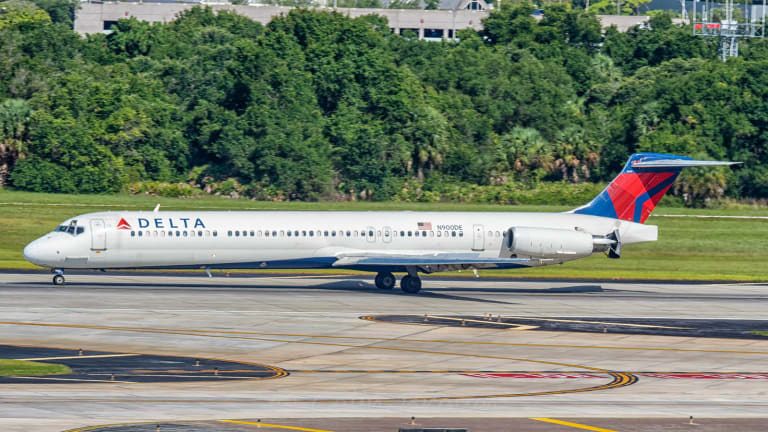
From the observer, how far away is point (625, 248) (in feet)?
241

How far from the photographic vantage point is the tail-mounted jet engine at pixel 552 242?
A: 47.5 meters

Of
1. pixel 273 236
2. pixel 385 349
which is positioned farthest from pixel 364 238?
pixel 385 349

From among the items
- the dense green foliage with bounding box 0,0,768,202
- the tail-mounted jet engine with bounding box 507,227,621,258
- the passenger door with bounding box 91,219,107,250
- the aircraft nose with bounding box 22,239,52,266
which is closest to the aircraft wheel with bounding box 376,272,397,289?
the tail-mounted jet engine with bounding box 507,227,621,258

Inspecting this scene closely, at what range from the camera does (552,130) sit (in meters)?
104

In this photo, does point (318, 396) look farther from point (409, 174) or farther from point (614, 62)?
point (614, 62)

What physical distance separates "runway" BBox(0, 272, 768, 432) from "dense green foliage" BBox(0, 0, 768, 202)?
38870 millimetres

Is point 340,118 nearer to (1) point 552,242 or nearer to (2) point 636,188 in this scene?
(2) point 636,188

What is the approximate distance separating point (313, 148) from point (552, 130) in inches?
992

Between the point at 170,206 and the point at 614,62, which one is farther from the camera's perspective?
the point at 614,62

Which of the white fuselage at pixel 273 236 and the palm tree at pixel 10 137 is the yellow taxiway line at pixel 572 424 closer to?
the white fuselage at pixel 273 236

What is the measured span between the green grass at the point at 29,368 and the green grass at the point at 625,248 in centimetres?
2971

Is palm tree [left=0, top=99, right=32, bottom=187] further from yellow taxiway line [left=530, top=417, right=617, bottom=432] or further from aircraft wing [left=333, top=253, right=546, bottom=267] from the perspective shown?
yellow taxiway line [left=530, top=417, right=617, bottom=432]

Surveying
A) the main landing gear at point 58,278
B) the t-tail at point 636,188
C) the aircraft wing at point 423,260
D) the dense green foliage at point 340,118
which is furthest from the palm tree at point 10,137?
the t-tail at point 636,188

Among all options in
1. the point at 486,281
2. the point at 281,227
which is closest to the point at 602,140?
the point at 486,281
